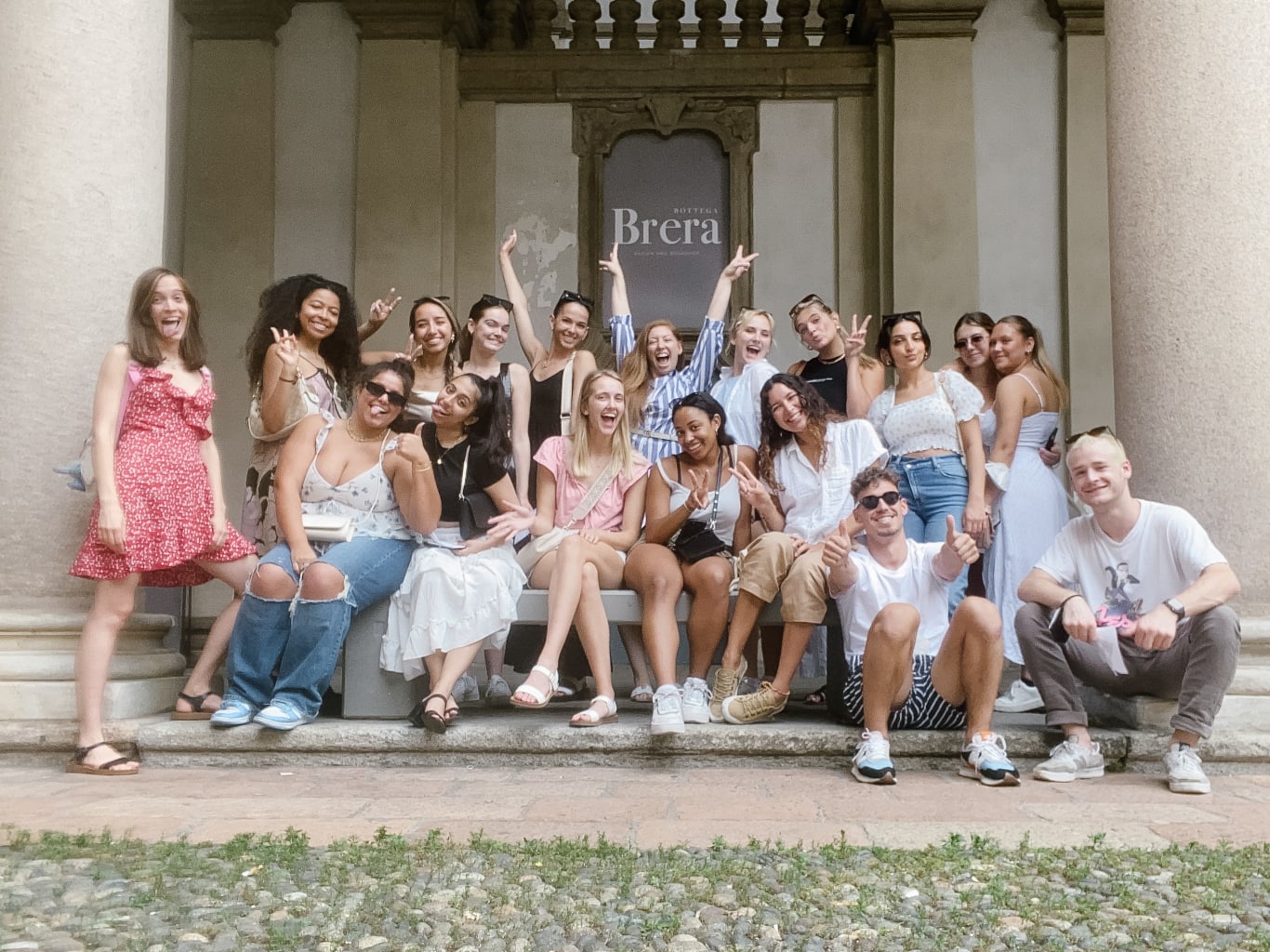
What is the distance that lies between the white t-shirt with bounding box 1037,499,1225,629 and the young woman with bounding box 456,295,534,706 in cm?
246

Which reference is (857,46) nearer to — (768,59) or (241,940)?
(768,59)

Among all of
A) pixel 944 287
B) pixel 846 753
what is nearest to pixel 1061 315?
pixel 944 287

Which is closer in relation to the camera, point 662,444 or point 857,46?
point 662,444

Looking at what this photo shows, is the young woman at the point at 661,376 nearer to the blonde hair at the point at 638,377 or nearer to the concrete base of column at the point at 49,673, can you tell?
the blonde hair at the point at 638,377

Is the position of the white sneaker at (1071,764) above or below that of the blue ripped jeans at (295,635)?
below

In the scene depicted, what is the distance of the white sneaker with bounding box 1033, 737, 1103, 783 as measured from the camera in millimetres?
4625

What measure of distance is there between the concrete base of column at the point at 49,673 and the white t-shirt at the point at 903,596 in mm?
2872

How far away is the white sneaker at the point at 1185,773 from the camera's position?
4.42 metres

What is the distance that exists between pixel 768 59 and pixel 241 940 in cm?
900

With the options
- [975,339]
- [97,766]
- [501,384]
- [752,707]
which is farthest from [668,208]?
[97,766]

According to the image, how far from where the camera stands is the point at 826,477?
18.0 feet

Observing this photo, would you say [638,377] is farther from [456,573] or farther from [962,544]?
[962,544]

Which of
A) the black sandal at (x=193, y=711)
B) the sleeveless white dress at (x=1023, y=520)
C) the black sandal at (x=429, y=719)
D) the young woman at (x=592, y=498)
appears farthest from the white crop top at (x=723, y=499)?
the black sandal at (x=193, y=711)

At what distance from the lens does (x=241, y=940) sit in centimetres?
262
